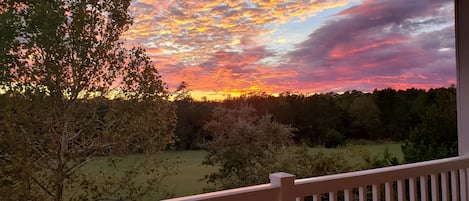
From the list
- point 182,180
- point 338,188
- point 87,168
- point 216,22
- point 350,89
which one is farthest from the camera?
point 350,89

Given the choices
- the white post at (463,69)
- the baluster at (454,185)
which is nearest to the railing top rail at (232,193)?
the baluster at (454,185)

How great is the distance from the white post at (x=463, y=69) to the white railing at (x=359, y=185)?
294mm

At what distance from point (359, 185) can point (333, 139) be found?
0.87 metres

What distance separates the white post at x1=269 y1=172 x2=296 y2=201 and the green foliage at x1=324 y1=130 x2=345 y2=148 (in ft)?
3.63

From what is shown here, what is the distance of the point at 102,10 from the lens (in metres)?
2.26

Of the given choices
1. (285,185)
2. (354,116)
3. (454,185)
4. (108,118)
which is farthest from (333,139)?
(108,118)

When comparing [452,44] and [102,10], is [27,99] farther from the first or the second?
[452,44]

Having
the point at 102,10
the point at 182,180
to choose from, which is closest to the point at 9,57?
the point at 102,10

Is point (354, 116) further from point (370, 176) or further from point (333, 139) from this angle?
point (370, 176)

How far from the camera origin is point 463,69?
287 centimetres

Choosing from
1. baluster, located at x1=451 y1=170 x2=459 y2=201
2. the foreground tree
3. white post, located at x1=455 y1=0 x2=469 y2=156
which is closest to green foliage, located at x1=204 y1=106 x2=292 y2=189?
the foreground tree

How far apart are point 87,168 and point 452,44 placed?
3008 mm

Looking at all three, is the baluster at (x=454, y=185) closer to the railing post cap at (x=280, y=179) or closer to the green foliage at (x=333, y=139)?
the green foliage at (x=333, y=139)

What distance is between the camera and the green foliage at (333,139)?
9.43 feet
